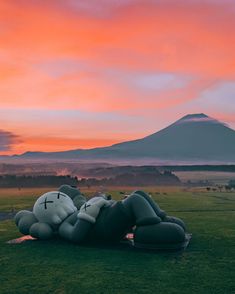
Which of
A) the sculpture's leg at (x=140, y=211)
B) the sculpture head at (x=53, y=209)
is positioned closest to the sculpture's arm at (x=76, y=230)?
the sculpture head at (x=53, y=209)

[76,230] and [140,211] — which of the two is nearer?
[140,211]

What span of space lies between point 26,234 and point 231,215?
760 centimetres

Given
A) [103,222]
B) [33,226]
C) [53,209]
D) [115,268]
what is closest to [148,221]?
[103,222]

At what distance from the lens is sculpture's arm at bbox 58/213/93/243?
8.31 metres

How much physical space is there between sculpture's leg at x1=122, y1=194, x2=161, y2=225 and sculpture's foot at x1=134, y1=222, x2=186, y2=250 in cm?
12

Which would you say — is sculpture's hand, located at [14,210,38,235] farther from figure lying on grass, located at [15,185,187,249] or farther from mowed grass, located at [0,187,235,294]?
mowed grass, located at [0,187,235,294]

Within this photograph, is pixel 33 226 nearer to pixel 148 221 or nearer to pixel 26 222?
pixel 26 222

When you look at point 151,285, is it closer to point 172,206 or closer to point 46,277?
point 46,277

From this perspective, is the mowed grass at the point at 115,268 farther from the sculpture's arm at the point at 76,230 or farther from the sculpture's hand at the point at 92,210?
the sculpture's hand at the point at 92,210

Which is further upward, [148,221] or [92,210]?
[92,210]

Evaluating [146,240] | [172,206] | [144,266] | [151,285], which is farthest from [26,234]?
[172,206]

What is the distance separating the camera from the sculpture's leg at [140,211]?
7.81m

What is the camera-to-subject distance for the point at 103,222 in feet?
27.1

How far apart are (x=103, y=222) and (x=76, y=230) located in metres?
0.59
